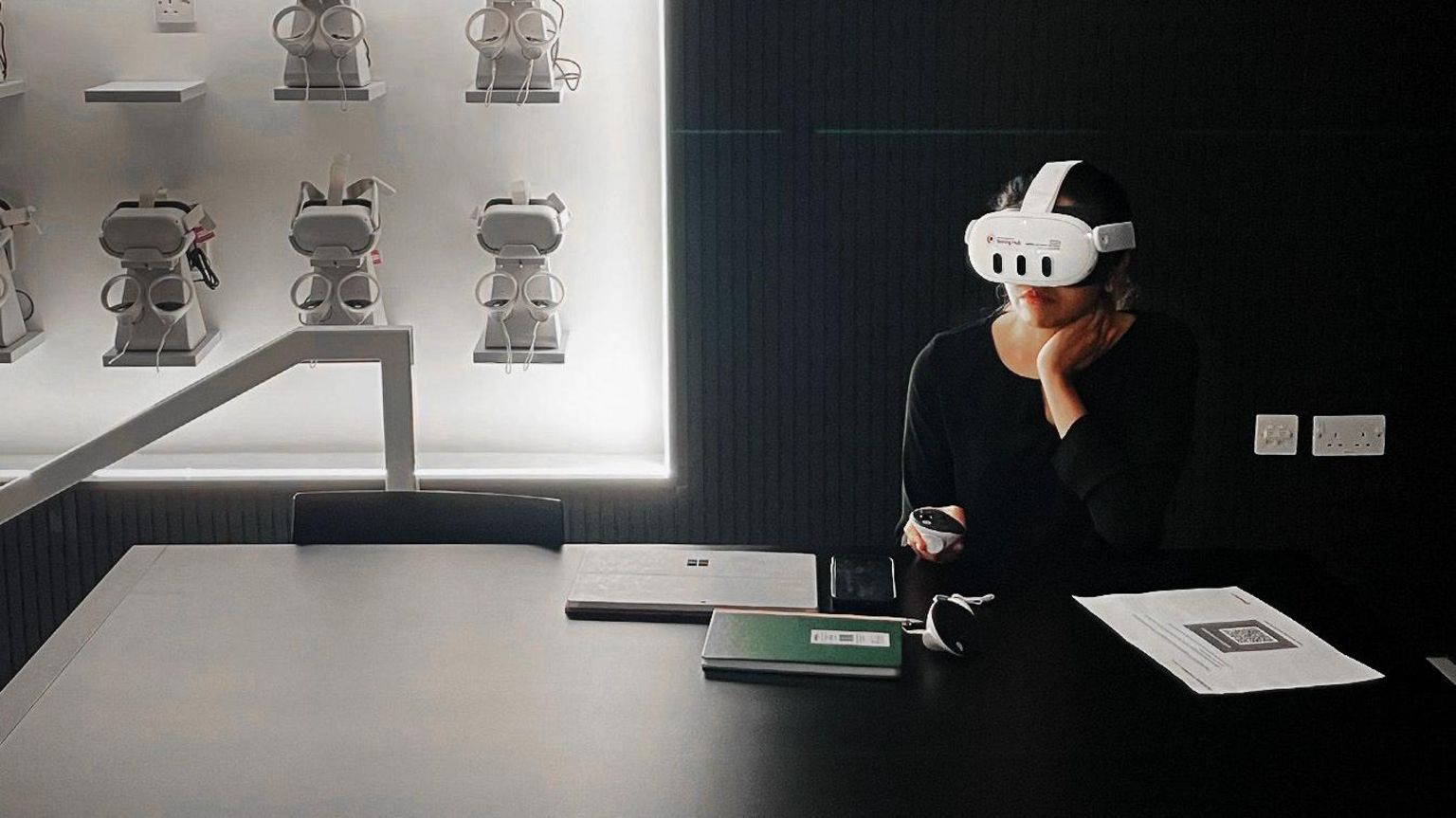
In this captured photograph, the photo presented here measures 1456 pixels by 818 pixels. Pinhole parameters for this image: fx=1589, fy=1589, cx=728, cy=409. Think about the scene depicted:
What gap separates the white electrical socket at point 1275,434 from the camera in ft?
11.5

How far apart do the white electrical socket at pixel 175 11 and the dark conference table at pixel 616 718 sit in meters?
1.66

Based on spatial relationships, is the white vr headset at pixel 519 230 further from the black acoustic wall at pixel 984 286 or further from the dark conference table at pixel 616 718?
the dark conference table at pixel 616 718

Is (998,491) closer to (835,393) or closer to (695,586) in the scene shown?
(835,393)

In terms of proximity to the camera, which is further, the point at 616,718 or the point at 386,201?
the point at 386,201

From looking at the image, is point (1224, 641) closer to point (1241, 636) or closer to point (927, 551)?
point (1241, 636)

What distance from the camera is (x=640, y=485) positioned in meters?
3.60

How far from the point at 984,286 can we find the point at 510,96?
109 cm

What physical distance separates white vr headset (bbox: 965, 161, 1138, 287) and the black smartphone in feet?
3.11

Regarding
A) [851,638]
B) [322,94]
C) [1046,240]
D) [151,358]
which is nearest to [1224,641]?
[851,638]

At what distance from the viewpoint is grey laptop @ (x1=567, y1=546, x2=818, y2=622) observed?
2201 mm

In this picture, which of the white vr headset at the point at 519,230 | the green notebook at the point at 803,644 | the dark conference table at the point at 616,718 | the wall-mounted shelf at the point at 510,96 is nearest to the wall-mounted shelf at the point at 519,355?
the white vr headset at the point at 519,230

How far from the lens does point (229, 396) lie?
196cm

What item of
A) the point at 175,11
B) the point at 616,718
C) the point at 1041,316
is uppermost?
the point at 175,11

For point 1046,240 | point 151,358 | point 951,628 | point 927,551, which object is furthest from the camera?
point 151,358
